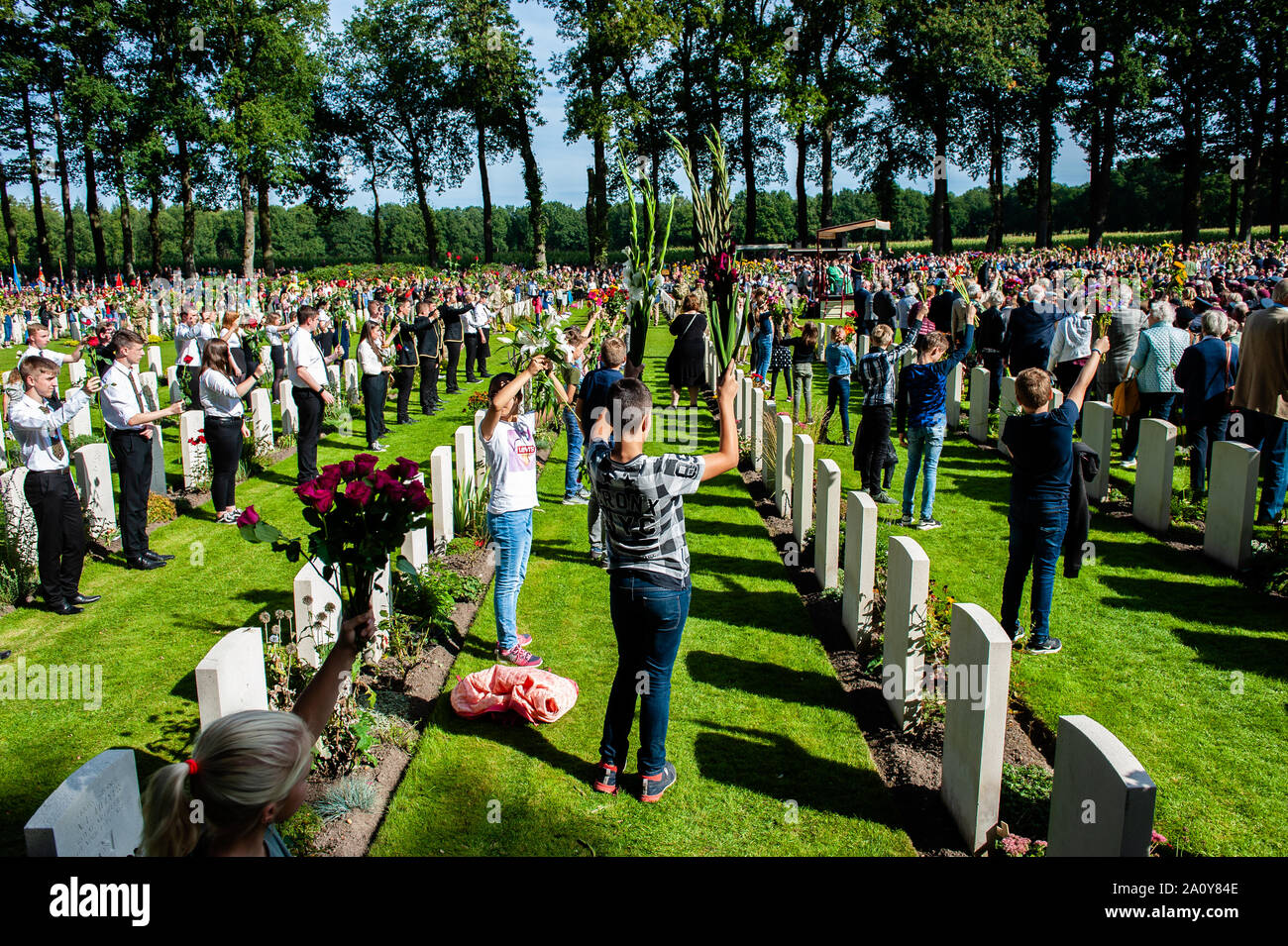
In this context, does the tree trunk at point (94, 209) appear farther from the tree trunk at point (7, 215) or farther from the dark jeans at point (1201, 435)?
the dark jeans at point (1201, 435)

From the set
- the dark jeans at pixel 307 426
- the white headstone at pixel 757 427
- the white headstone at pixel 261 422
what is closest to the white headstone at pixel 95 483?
the dark jeans at pixel 307 426

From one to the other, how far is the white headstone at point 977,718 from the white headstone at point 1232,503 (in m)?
4.96

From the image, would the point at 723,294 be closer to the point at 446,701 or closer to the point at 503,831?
the point at 503,831

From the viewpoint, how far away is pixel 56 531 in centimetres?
707

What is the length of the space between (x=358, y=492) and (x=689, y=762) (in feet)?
8.44

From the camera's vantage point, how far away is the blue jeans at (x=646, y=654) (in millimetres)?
4207

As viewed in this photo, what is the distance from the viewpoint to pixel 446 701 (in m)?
5.80

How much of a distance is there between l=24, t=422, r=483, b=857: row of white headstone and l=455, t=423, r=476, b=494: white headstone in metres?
1.98

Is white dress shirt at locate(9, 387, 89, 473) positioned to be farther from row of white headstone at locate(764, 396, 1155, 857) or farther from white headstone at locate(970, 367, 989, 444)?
white headstone at locate(970, 367, 989, 444)

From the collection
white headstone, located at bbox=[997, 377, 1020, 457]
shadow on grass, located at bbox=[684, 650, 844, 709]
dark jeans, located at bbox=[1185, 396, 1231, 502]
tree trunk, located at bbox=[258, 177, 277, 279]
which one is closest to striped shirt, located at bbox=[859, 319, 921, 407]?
white headstone, located at bbox=[997, 377, 1020, 457]

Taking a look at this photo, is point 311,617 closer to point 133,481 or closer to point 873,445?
point 133,481

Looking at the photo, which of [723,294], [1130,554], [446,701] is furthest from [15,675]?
[1130,554]

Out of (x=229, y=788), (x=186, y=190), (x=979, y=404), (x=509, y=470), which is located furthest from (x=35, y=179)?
(x=229, y=788)

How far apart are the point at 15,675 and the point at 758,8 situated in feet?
186
